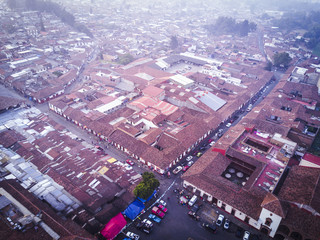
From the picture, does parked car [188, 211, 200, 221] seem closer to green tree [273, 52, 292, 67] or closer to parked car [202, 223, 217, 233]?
Answer: parked car [202, 223, 217, 233]

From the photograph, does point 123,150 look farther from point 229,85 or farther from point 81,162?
point 229,85

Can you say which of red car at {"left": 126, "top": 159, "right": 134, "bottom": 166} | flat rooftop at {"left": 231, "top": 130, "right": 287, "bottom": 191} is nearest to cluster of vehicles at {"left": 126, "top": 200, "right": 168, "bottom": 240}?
red car at {"left": 126, "top": 159, "right": 134, "bottom": 166}

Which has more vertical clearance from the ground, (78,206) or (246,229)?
(78,206)

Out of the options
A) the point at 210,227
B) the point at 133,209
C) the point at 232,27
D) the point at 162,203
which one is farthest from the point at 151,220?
the point at 232,27

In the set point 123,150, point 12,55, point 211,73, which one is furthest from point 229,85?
point 12,55

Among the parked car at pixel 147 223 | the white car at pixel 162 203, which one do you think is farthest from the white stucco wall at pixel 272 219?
the parked car at pixel 147 223

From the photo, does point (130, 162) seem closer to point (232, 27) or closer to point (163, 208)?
point (163, 208)
